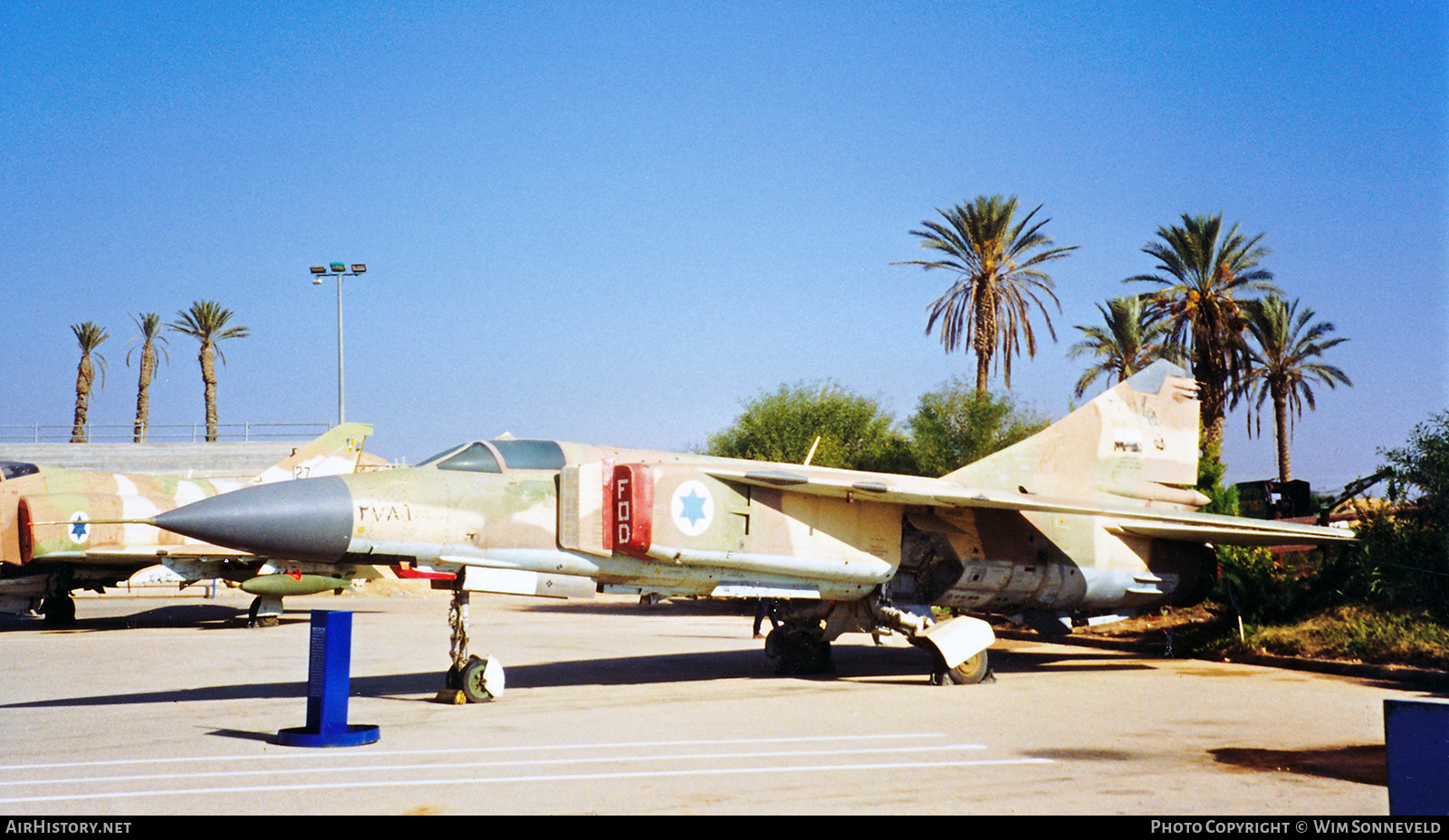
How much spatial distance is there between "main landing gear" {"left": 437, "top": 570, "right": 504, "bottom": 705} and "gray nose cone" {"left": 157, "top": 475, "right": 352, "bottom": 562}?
1.44 meters

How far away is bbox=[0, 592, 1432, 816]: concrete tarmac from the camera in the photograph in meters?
6.53

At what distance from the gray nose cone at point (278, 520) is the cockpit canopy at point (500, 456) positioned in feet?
4.08

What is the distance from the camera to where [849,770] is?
7426mm

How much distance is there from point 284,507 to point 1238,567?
48.2 feet

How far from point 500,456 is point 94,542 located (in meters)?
14.4

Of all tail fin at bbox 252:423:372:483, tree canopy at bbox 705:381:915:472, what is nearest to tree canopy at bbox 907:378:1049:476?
tree canopy at bbox 705:381:915:472

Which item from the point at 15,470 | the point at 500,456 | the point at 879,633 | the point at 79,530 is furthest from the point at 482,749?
the point at 15,470

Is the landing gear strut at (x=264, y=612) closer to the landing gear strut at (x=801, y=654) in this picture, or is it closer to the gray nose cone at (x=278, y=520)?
the landing gear strut at (x=801, y=654)

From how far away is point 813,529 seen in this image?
12375 mm

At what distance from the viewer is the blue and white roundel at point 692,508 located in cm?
1144

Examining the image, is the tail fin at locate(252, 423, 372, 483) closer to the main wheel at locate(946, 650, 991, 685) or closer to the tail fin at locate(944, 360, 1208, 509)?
the tail fin at locate(944, 360, 1208, 509)

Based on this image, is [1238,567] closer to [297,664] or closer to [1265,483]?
[1265,483]
